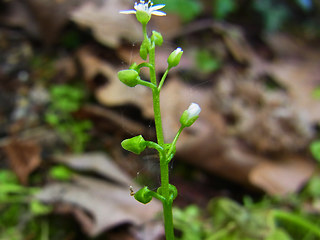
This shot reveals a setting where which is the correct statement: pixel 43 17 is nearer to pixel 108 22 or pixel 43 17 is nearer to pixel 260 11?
pixel 108 22

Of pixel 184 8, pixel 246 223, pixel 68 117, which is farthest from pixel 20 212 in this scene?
pixel 184 8

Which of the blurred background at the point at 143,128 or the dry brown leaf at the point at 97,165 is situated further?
the dry brown leaf at the point at 97,165

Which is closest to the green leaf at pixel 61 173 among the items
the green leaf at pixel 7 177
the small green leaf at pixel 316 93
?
the green leaf at pixel 7 177

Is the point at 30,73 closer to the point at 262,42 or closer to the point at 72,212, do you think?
the point at 72,212

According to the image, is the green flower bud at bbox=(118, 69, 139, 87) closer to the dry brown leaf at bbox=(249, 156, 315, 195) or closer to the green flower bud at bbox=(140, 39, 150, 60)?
the green flower bud at bbox=(140, 39, 150, 60)

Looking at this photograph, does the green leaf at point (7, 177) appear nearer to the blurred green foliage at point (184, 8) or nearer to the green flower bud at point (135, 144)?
the green flower bud at point (135, 144)

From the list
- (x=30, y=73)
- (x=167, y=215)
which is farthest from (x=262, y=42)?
(x=167, y=215)
